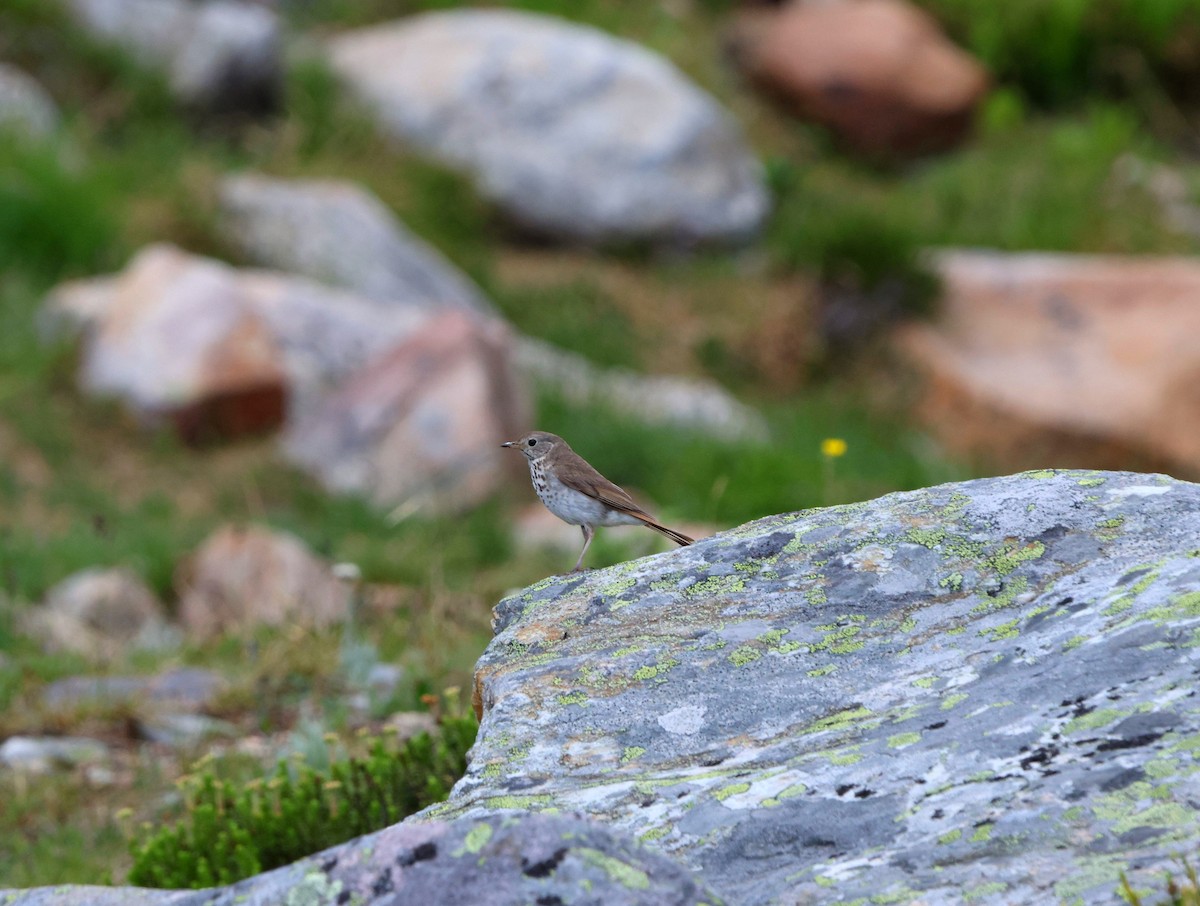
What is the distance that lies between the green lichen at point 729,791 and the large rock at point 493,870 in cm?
53

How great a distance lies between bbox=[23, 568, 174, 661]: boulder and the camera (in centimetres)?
899

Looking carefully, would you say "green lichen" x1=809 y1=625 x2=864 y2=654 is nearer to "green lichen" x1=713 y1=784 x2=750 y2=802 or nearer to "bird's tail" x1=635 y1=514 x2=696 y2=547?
"green lichen" x1=713 y1=784 x2=750 y2=802

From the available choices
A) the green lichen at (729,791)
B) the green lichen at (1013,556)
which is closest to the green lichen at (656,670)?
the green lichen at (729,791)

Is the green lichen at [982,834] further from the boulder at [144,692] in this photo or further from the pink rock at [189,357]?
the pink rock at [189,357]

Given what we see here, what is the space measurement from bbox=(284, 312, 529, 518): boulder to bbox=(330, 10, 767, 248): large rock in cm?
521

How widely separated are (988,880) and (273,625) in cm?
632

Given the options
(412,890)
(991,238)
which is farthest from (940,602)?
(991,238)

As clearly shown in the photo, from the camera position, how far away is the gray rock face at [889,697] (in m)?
2.98

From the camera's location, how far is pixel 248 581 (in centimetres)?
980

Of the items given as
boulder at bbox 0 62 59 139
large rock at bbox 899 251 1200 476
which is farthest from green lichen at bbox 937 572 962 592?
boulder at bbox 0 62 59 139

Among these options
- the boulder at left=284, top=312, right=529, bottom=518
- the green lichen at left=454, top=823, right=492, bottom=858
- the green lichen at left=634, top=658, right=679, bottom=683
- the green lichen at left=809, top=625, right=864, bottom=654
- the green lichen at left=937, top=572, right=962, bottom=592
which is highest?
the boulder at left=284, top=312, right=529, bottom=518

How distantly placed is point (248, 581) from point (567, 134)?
974 centimetres

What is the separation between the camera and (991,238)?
63.0ft

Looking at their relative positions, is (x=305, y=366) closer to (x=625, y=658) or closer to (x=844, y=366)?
(x=844, y=366)
